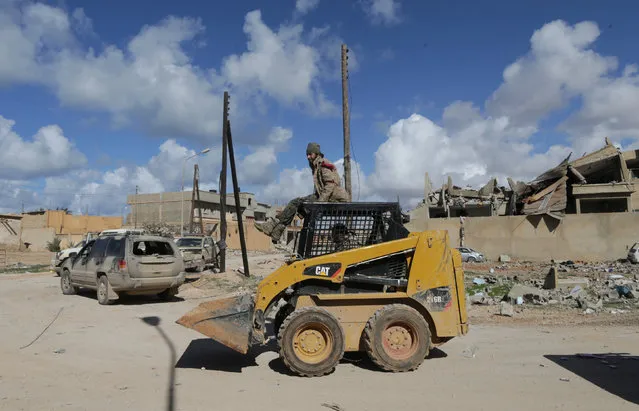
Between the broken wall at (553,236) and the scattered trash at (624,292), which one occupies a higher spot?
the broken wall at (553,236)

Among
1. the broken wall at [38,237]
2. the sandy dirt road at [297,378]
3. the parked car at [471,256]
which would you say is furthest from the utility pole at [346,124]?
the broken wall at [38,237]

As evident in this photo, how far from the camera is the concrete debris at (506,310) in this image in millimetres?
10163

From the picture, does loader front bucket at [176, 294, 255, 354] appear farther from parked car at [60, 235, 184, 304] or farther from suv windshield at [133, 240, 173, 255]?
suv windshield at [133, 240, 173, 255]

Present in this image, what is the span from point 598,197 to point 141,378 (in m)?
30.6

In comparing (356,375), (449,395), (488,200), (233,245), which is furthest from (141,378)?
(233,245)

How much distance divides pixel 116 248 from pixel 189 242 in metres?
8.04

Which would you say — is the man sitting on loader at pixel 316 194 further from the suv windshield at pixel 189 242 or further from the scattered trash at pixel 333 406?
the suv windshield at pixel 189 242

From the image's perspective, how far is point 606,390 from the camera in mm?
5133

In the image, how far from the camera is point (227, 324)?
240 inches

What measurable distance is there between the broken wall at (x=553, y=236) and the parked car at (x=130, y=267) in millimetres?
20944

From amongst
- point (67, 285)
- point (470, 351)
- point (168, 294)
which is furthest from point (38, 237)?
point (470, 351)

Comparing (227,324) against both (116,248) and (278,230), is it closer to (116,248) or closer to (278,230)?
(278,230)

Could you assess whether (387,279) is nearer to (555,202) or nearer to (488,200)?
(555,202)

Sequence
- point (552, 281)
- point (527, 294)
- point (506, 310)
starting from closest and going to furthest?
point (506, 310) < point (527, 294) < point (552, 281)
